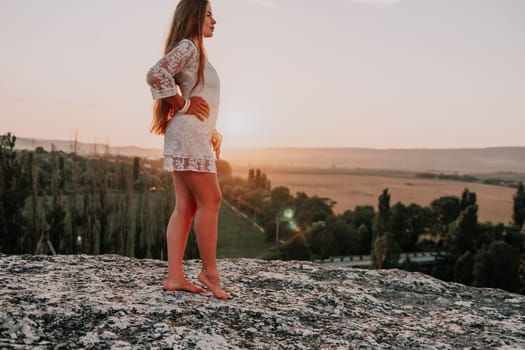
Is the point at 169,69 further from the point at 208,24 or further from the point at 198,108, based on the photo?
the point at 208,24

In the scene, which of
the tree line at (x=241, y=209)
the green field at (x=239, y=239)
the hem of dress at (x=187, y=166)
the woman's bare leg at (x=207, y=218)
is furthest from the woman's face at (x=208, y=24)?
the green field at (x=239, y=239)

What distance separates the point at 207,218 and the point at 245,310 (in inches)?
29.4

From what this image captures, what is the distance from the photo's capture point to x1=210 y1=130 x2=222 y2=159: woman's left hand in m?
3.83

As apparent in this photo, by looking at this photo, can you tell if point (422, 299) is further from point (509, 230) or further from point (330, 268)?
point (509, 230)

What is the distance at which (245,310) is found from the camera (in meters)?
3.22

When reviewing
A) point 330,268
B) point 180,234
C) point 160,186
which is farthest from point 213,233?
point 160,186

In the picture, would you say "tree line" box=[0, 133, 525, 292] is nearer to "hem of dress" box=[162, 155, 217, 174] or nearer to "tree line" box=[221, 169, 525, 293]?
"tree line" box=[221, 169, 525, 293]

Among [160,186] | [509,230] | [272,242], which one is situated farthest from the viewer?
[272,242]

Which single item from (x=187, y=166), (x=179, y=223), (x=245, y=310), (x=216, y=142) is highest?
(x=216, y=142)

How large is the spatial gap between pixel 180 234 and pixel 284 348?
4.30ft

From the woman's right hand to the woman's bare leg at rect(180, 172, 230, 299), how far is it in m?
0.41

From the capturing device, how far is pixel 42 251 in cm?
973

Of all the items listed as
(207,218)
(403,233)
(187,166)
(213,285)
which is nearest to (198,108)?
(187,166)

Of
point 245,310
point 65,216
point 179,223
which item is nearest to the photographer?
point 245,310
